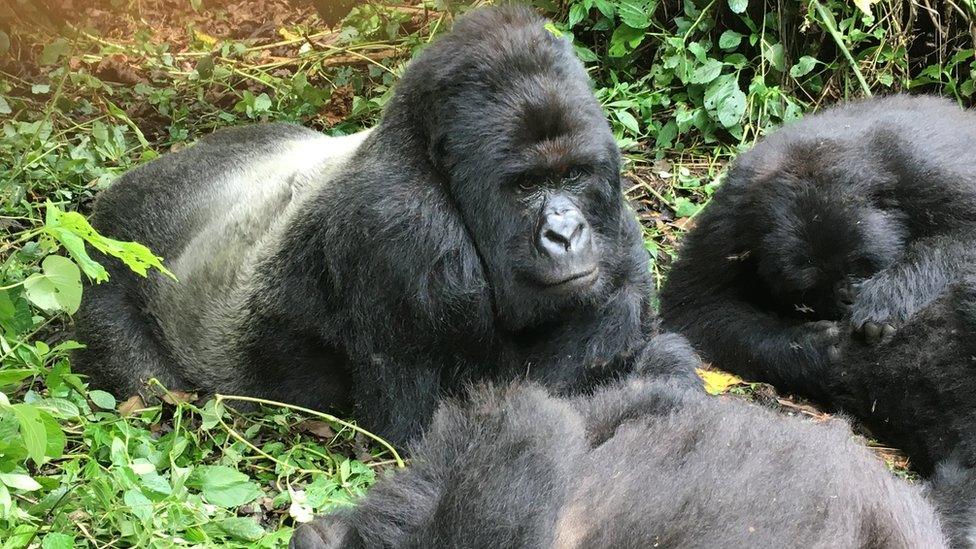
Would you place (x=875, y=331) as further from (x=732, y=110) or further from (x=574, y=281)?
(x=732, y=110)

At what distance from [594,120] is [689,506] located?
185 centimetres

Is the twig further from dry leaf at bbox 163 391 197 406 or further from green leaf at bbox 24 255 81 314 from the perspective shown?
green leaf at bbox 24 255 81 314

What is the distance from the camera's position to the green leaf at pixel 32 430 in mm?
2584

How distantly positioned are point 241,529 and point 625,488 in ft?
4.13

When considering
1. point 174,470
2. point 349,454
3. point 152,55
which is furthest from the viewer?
point 152,55

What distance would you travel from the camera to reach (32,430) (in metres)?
2.60

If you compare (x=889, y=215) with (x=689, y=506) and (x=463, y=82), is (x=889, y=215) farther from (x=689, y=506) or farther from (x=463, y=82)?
(x=689, y=506)

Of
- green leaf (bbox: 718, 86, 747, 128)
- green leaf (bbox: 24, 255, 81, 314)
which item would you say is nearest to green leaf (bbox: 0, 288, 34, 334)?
green leaf (bbox: 24, 255, 81, 314)

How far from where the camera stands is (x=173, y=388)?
4.70 metres

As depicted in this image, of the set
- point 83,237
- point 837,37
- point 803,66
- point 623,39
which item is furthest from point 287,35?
point 83,237

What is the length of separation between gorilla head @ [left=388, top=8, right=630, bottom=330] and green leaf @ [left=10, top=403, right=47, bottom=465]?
65.6 inches

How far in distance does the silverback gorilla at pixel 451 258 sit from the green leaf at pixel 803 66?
6.79ft

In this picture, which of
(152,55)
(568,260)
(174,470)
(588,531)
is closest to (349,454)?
(174,470)

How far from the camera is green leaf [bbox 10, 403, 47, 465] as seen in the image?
8.48 feet
